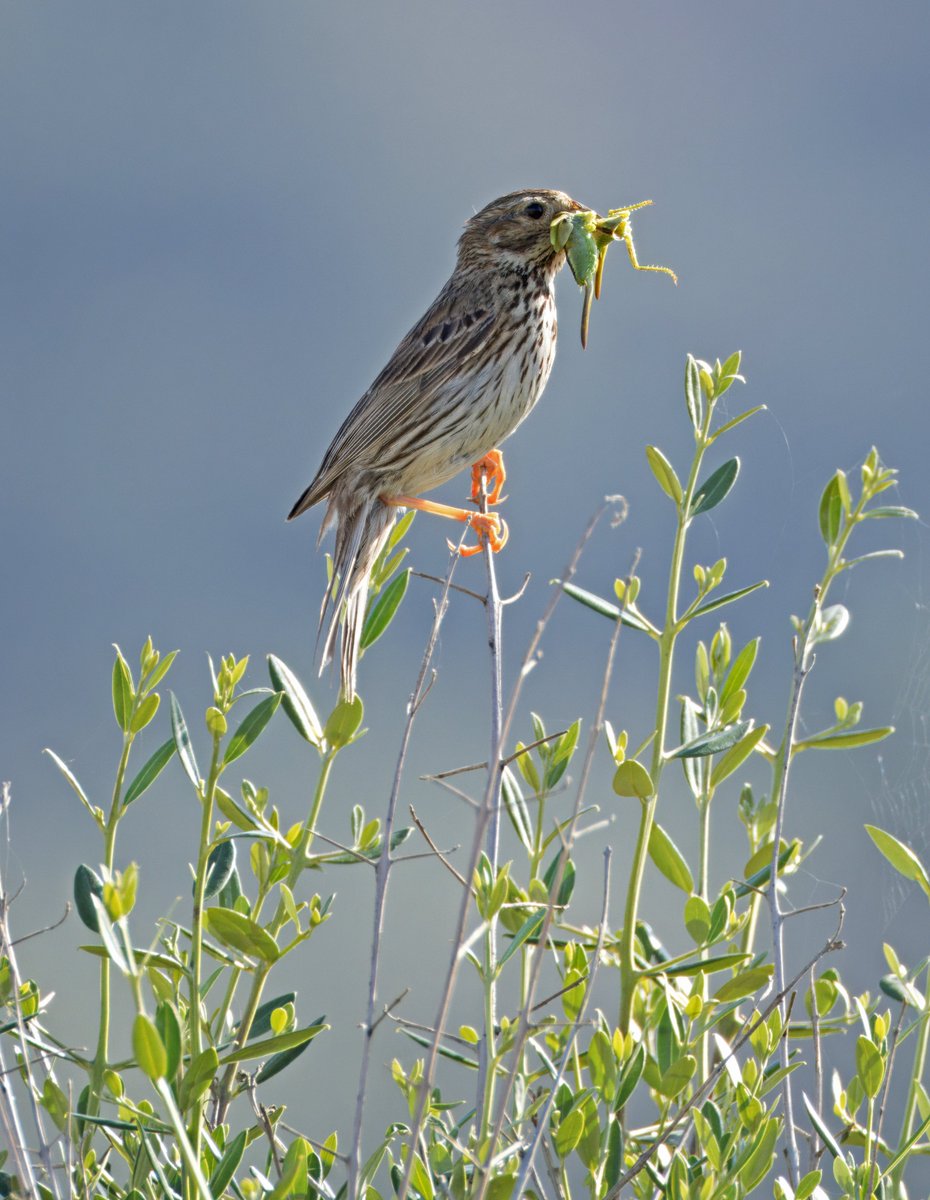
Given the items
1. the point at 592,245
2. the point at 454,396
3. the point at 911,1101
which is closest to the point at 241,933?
the point at 911,1101

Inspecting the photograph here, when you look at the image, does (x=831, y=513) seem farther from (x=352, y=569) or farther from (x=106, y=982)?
(x=352, y=569)

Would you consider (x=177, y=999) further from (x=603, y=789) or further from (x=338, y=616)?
(x=603, y=789)

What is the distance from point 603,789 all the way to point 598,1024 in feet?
7.18

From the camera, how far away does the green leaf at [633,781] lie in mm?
1191

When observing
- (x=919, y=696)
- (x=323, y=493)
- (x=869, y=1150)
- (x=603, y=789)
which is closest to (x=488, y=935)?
(x=869, y=1150)

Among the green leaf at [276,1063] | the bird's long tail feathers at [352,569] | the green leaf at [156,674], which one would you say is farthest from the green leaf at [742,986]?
the bird's long tail feathers at [352,569]

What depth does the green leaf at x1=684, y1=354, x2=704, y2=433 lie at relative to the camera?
142 centimetres

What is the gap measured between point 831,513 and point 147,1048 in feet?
2.97

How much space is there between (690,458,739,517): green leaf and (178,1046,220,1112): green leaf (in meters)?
0.70

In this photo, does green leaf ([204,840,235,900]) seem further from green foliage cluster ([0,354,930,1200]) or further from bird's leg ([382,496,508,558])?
bird's leg ([382,496,508,558])

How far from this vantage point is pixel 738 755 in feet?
4.51

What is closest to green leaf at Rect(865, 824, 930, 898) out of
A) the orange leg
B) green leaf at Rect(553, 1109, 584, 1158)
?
green leaf at Rect(553, 1109, 584, 1158)

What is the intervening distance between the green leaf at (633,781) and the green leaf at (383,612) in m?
0.36

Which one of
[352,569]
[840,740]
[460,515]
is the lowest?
[840,740]
